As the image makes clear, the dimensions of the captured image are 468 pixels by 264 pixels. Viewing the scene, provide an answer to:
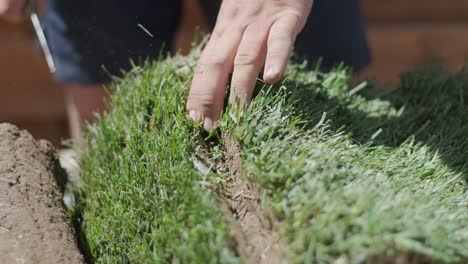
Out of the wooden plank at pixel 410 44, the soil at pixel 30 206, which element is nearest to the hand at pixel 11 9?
the soil at pixel 30 206

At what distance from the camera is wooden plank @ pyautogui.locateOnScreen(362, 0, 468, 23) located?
4.39 m

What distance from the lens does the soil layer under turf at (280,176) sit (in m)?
1.13

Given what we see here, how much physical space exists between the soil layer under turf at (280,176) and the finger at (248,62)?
4 cm

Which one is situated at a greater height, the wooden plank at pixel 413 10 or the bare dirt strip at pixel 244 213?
the wooden plank at pixel 413 10

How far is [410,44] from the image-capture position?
4.33 m

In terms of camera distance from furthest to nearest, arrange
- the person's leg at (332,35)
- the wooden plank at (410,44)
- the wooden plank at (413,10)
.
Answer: the wooden plank at (413,10) < the wooden plank at (410,44) < the person's leg at (332,35)

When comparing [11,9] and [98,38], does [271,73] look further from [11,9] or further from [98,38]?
[11,9]

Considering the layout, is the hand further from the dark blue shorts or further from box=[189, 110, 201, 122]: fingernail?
box=[189, 110, 201, 122]: fingernail

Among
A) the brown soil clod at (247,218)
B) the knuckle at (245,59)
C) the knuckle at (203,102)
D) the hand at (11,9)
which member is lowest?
the brown soil clod at (247,218)

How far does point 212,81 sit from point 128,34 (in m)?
0.73

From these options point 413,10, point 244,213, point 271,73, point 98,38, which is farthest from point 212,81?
point 413,10

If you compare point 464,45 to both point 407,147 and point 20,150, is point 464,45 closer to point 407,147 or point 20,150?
point 407,147

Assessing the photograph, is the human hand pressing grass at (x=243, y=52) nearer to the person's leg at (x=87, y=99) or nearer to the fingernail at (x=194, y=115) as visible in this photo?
the fingernail at (x=194, y=115)

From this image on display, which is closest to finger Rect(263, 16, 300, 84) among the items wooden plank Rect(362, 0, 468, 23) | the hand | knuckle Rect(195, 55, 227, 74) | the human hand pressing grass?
the human hand pressing grass
